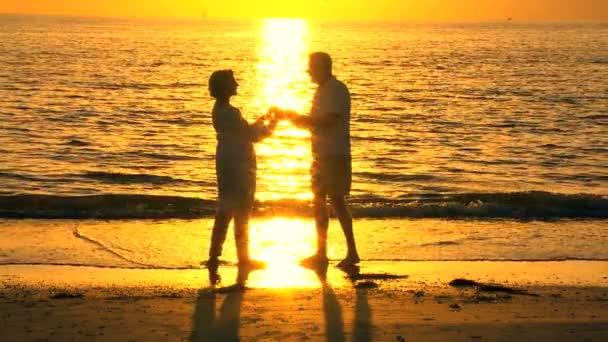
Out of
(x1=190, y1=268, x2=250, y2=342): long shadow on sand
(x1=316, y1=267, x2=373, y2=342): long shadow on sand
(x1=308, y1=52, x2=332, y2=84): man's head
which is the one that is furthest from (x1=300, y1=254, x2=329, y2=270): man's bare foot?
(x1=308, y1=52, x2=332, y2=84): man's head

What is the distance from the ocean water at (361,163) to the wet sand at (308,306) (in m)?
1.01

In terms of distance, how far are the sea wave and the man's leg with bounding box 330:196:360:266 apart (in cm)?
381

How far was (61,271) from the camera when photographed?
917 cm

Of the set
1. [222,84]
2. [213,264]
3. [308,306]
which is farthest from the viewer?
[213,264]

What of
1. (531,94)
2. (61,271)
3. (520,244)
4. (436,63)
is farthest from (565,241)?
(436,63)

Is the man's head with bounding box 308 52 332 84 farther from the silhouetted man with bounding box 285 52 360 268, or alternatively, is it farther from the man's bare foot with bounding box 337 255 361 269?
the man's bare foot with bounding box 337 255 361 269

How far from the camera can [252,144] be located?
Answer: 29.2 ft

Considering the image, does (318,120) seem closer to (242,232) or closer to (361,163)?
(242,232)

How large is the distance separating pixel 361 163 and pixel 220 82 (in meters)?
12.6

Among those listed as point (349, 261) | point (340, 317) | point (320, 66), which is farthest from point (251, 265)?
point (340, 317)

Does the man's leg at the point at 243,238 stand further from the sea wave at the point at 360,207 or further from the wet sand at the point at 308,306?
the sea wave at the point at 360,207

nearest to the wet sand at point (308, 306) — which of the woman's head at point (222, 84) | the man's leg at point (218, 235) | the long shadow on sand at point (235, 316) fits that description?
the long shadow on sand at point (235, 316)

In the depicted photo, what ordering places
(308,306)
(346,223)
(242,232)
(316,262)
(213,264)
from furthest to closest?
(316,262) → (346,223) → (213,264) → (242,232) → (308,306)

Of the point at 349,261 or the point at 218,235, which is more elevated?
the point at 218,235
